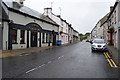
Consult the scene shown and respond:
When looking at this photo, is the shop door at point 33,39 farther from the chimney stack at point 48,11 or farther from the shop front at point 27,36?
the chimney stack at point 48,11

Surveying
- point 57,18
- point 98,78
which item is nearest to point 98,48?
point 98,78

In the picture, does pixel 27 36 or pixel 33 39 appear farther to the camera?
pixel 33 39

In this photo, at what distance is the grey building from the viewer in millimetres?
14648

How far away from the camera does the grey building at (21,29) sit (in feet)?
48.1

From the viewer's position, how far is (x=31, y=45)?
1933 centimetres

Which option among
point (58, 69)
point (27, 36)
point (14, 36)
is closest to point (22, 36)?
point (27, 36)

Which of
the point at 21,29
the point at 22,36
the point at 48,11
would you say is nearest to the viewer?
the point at 21,29

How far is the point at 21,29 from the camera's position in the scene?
56.0ft

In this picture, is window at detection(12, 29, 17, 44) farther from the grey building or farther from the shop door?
the shop door

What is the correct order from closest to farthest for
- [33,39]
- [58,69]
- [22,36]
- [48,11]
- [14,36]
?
[58,69] → [14,36] → [22,36] → [33,39] → [48,11]

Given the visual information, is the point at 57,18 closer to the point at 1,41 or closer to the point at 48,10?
the point at 48,10

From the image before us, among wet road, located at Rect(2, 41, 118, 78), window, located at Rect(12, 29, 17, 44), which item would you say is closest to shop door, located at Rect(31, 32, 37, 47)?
window, located at Rect(12, 29, 17, 44)

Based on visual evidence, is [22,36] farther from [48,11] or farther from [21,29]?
[48,11]

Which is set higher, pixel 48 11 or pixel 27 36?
pixel 48 11
